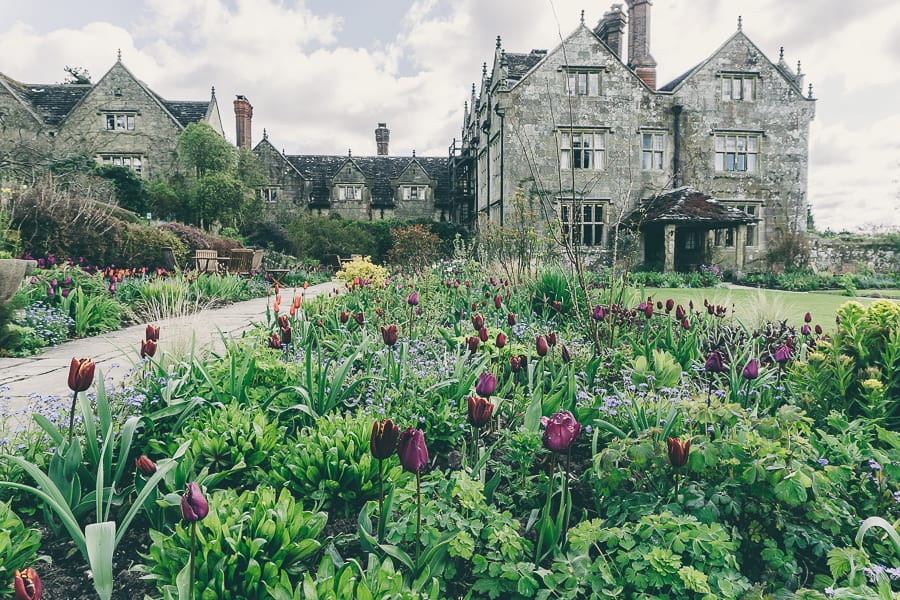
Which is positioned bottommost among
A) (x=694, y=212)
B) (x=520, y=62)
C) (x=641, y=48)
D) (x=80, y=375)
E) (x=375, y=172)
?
(x=80, y=375)

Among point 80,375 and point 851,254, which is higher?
point 851,254

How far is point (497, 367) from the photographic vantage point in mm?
3381

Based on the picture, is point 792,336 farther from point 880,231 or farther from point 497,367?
point 880,231

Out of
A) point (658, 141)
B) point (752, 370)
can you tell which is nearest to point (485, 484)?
point (752, 370)

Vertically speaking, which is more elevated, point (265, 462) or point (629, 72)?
point (629, 72)

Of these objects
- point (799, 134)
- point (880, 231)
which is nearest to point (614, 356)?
point (799, 134)

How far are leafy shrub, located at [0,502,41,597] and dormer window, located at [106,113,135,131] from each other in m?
32.8

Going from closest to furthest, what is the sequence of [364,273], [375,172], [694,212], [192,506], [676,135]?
[192,506] < [364,273] < [694,212] < [676,135] < [375,172]

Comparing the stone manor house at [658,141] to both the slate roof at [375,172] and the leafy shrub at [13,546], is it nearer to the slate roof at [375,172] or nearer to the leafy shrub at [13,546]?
the slate roof at [375,172]

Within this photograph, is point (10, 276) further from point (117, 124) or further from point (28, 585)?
point (117, 124)

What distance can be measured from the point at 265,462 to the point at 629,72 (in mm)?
A: 21212

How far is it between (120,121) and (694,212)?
29.3 meters

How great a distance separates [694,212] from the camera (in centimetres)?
1773

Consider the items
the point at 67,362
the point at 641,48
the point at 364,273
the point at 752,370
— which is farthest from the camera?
the point at 641,48
